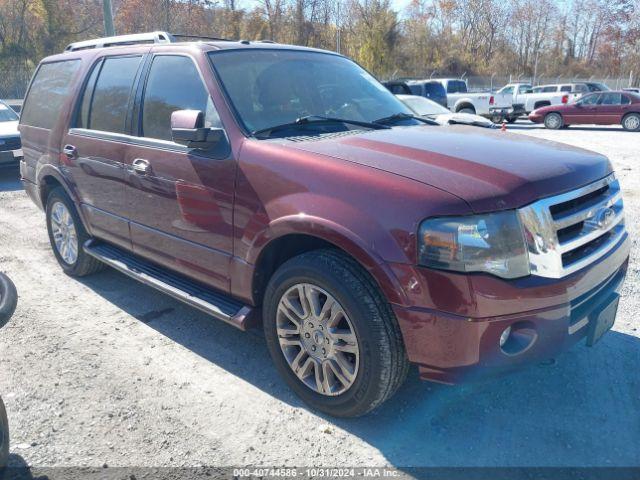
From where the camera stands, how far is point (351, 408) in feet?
9.52

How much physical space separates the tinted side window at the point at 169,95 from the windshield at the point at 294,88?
0.17 metres

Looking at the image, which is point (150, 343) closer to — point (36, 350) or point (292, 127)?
point (36, 350)

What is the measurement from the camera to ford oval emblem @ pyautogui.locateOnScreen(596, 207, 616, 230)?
291cm

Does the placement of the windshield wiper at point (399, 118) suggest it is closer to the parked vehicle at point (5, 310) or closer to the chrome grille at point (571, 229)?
the chrome grille at point (571, 229)

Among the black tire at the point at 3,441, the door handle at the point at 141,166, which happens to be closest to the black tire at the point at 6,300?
the black tire at the point at 3,441

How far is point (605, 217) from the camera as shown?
2977 millimetres

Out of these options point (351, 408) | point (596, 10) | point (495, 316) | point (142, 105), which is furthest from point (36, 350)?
point (596, 10)

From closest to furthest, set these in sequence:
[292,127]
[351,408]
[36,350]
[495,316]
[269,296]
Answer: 1. [495,316]
2. [351,408]
3. [269,296]
4. [292,127]
5. [36,350]

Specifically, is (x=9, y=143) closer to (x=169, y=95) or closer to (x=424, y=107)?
(x=169, y=95)

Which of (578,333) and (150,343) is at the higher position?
(578,333)

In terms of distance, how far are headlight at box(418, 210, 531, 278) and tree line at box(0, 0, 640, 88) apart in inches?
1436

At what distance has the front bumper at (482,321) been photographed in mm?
2418

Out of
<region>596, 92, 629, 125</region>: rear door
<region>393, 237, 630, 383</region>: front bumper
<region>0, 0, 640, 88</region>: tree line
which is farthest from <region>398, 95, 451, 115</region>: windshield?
<region>0, 0, 640, 88</region>: tree line

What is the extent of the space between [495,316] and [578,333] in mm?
610
